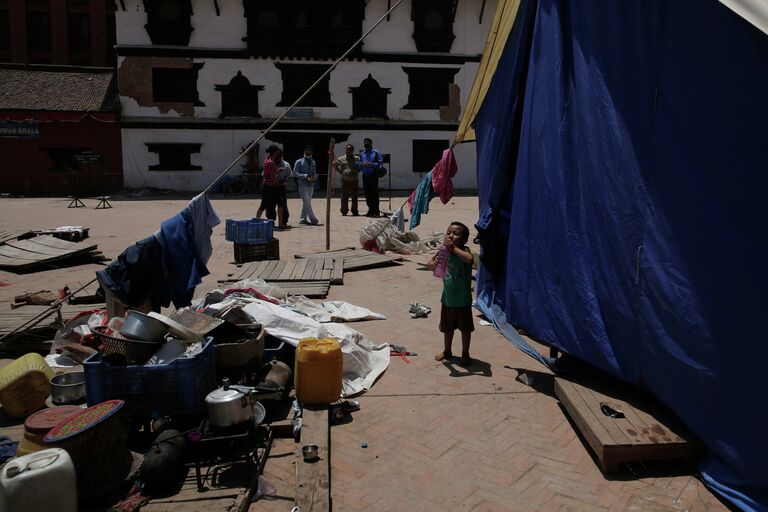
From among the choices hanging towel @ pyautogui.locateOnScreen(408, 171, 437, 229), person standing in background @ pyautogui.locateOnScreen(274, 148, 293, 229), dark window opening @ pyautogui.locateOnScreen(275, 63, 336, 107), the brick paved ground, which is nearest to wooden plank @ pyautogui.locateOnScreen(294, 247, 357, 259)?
hanging towel @ pyautogui.locateOnScreen(408, 171, 437, 229)

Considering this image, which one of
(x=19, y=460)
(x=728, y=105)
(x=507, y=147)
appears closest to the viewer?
(x=19, y=460)

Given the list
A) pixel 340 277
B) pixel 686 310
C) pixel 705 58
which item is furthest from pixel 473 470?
pixel 340 277

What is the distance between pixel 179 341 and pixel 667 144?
353cm

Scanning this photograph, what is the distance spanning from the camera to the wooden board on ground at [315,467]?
331 centimetres

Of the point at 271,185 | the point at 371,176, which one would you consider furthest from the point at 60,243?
the point at 371,176

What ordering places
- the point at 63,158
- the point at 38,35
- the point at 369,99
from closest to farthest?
1. the point at 63,158
2. the point at 369,99
3. the point at 38,35

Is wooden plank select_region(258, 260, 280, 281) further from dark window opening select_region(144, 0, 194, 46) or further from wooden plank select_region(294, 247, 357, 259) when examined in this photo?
dark window opening select_region(144, 0, 194, 46)

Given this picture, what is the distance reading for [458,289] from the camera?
17.7 feet

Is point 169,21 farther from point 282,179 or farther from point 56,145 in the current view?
point 282,179

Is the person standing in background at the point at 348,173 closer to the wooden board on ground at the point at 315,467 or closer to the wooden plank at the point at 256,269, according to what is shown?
the wooden plank at the point at 256,269

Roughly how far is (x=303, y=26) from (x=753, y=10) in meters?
25.3

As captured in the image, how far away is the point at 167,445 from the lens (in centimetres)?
347

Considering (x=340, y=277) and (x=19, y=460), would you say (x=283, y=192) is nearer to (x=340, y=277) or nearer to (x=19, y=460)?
(x=340, y=277)

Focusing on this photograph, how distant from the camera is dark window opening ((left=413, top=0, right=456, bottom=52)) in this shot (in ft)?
87.5
